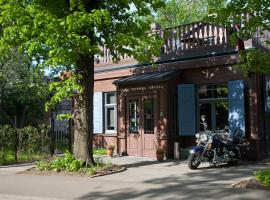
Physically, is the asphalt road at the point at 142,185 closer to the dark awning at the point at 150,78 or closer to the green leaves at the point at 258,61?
the green leaves at the point at 258,61

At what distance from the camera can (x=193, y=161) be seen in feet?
49.8

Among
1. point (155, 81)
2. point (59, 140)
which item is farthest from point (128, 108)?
point (59, 140)

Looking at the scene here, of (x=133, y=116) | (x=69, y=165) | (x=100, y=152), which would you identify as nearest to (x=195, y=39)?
(x=133, y=116)

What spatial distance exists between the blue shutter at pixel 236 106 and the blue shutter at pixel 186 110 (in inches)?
75.2

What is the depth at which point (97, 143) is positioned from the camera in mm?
22672

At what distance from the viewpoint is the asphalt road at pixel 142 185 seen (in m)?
10.9

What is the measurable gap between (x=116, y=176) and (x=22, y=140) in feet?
21.7

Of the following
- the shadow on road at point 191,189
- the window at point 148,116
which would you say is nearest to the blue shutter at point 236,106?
the shadow on road at point 191,189

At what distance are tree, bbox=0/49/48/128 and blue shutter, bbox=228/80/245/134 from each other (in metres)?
10.1

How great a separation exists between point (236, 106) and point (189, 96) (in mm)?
2299

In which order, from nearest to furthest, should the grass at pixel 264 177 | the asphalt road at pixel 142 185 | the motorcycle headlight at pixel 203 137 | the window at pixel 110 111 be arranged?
the asphalt road at pixel 142 185 → the grass at pixel 264 177 → the motorcycle headlight at pixel 203 137 → the window at pixel 110 111

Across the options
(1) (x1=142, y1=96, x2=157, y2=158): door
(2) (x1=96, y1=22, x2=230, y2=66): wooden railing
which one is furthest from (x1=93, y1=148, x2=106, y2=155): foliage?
(2) (x1=96, y1=22, x2=230, y2=66): wooden railing

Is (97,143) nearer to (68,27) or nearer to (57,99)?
(57,99)

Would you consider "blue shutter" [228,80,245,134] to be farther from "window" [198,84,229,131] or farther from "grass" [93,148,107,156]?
"grass" [93,148,107,156]
